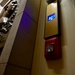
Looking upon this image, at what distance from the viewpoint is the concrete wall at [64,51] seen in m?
0.73

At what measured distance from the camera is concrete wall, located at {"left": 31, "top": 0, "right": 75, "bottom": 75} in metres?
0.73

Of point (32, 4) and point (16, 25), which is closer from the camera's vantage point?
point (16, 25)

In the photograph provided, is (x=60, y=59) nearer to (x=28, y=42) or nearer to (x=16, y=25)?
(x=28, y=42)

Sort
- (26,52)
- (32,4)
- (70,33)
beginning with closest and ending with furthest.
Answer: (70,33), (26,52), (32,4)

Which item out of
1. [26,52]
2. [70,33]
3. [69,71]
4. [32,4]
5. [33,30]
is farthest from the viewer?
[32,4]

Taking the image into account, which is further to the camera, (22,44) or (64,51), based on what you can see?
(22,44)

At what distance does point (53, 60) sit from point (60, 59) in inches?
2.4

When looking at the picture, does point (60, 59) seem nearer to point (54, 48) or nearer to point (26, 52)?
point (54, 48)

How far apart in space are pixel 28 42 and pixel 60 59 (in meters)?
0.35

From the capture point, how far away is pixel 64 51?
31.0 inches

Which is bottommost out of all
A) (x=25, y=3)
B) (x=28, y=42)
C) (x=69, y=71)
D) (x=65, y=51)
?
(x=69, y=71)

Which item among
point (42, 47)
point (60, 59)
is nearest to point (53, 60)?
point (60, 59)

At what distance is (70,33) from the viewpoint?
0.81m

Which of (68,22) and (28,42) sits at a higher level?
(68,22)
